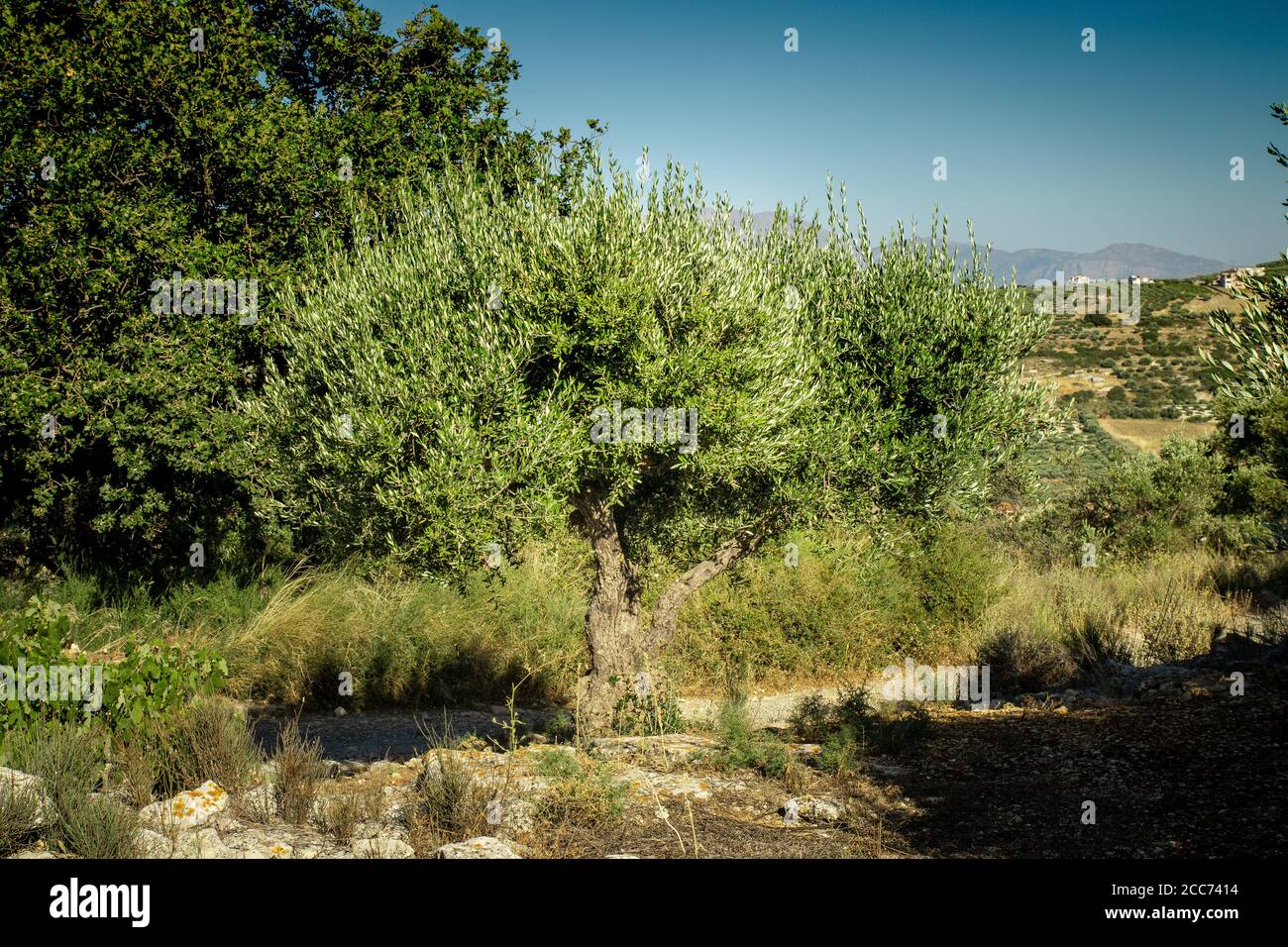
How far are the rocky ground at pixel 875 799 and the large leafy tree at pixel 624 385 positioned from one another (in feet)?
6.76

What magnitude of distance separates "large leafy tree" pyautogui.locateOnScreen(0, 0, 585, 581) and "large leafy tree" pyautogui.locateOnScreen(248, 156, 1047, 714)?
346 centimetres

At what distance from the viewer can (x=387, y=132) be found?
1566 cm

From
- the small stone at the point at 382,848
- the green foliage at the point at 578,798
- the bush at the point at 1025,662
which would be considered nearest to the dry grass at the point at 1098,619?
the bush at the point at 1025,662

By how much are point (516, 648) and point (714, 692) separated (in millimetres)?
3535

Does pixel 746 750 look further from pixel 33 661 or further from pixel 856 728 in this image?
pixel 33 661

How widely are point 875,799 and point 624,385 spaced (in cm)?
438

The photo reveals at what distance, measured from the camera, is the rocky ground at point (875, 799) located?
7.23 m

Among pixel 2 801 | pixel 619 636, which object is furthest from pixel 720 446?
pixel 2 801

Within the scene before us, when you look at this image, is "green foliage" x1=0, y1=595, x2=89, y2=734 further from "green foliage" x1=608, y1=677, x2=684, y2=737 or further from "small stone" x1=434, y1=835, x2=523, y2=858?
"green foliage" x1=608, y1=677, x2=684, y2=737

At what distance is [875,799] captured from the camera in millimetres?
8594

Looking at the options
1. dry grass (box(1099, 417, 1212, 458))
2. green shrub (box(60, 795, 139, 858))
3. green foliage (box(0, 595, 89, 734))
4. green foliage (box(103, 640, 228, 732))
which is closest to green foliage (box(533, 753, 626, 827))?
green shrub (box(60, 795, 139, 858))

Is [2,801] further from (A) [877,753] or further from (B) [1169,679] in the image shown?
(B) [1169,679]

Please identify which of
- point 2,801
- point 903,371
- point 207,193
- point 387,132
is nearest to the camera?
point 2,801

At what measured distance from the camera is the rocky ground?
A: 7234mm
